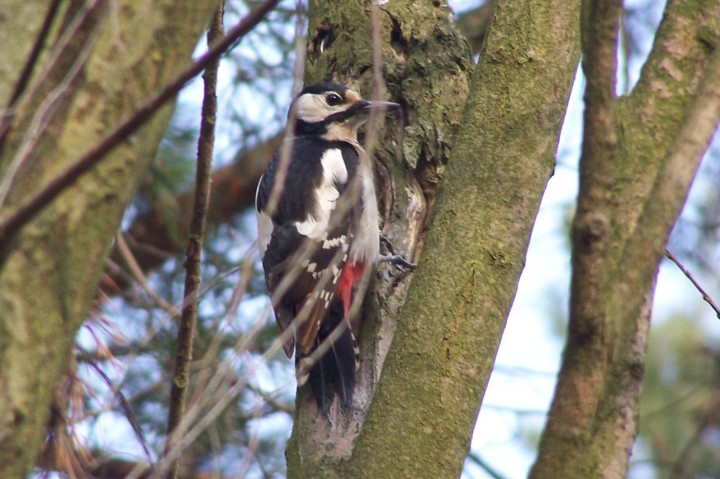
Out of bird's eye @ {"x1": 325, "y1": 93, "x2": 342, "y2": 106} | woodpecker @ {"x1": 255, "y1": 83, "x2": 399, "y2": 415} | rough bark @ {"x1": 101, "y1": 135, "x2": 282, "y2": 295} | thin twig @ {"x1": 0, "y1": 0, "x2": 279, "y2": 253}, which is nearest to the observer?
thin twig @ {"x1": 0, "y1": 0, "x2": 279, "y2": 253}

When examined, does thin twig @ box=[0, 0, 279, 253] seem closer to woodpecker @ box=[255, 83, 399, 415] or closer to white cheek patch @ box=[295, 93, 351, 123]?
woodpecker @ box=[255, 83, 399, 415]

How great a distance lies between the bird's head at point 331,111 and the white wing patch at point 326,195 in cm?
17

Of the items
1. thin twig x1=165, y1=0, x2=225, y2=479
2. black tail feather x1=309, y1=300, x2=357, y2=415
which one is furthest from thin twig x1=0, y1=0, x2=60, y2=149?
black tail feather x1=309, y1=300, x2=357, y2=415

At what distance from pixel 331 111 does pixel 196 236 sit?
134 centimetres

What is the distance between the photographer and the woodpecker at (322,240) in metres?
2.99

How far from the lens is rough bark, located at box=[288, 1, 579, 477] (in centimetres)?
202

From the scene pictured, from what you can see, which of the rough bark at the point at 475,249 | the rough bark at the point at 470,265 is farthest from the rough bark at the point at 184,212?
the rough bark at the point at 475,249

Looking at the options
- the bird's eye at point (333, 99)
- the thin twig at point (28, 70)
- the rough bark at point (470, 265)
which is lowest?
the thin twig at point (28, 70)

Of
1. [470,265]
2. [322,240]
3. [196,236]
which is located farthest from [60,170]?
[322,240]

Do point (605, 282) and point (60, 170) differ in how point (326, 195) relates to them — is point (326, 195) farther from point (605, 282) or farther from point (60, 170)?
point (60, 170)

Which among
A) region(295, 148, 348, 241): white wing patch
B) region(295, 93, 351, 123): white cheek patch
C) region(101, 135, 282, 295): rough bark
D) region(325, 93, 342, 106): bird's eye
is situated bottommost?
region(295, 148, 348, 241): white wing patch

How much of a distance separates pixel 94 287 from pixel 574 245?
0.79 metres

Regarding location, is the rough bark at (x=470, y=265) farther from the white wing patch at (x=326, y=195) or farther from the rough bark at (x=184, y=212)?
the rough bark at (x=184, y=212)

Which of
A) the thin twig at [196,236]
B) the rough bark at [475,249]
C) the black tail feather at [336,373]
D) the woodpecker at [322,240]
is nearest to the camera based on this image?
the rough bark at [475,249]
